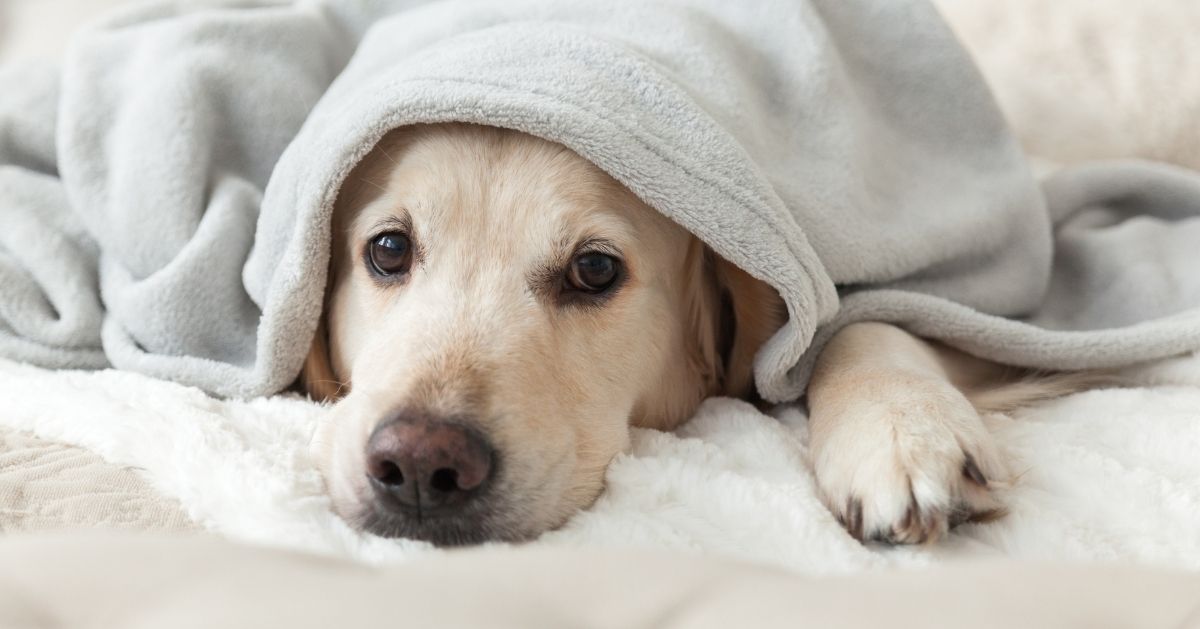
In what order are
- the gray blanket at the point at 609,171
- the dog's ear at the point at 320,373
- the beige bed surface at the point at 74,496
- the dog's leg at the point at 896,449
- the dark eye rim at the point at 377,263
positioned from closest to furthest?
the beige bed surface at the point at 74,496 → the dog's leg at the point at 896,449 → the gray blanket at the point at 609,171 → the dark eye rim at the point at 377,263 → the dog's ear at the point at 320,373

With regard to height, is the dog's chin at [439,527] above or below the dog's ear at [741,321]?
below

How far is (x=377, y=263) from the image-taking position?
5.68 feet

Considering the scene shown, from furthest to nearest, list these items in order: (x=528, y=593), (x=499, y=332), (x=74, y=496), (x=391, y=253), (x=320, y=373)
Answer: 1. (x=320, y=373)
2. (x=391, y=253)
3. (x=499, y=332)
4. (x=74, y=496)
5. (x=528, y=593)

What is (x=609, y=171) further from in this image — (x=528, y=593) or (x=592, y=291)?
(x=528, y=593)

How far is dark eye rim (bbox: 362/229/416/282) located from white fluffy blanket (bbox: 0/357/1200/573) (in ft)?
0.89

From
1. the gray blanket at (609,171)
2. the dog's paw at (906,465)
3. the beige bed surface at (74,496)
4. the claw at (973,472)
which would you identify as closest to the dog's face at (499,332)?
the gray blanket at (609,171)

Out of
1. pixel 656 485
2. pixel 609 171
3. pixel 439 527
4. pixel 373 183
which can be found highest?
pixel 609 171

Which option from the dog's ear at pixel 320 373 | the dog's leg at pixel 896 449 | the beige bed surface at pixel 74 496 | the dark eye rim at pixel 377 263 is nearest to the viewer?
the beige bed surface at pixel 74 496

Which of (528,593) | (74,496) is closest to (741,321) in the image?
(74,496)

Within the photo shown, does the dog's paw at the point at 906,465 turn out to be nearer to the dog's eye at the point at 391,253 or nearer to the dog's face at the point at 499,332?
the dog's face at the point at 499,332

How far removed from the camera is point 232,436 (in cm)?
137

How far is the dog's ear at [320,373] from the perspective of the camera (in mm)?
1848

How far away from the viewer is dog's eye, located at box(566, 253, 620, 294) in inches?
64.7

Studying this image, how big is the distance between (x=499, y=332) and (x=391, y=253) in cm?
32
